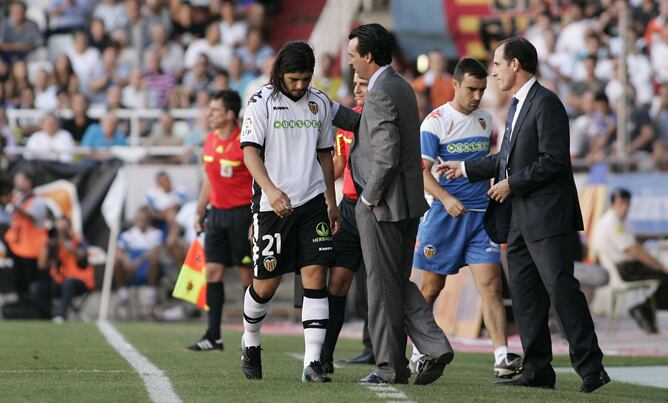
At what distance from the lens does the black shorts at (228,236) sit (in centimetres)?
1199

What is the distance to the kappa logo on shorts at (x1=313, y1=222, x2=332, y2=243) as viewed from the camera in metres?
8.53

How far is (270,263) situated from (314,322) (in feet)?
1.49

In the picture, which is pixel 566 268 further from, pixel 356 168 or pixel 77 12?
pixel 77 12

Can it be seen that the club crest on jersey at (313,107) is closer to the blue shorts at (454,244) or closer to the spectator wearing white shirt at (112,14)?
the blue shorts at (454,244)

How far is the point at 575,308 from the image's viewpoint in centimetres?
845

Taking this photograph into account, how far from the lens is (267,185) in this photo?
327 inches

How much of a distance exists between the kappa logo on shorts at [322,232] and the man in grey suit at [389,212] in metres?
0.21

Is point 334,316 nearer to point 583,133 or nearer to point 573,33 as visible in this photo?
point 583,133

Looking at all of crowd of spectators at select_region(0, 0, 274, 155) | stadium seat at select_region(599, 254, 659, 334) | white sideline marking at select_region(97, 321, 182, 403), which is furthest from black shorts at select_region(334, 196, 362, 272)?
crowd of spectators at select_region(0, 0, 274, 155)

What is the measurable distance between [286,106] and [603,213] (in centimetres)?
1105

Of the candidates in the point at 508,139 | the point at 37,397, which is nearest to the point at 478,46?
the point at 508,139

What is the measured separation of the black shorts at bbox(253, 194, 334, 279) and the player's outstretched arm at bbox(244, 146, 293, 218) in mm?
157

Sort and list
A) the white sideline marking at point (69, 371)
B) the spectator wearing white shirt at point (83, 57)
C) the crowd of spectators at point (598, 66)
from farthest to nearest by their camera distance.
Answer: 1. the spectator wearing white shirt at point (83, 57)
2. the crowd of spectators at point (598, 66)
3. the white sideline marking at point (69, 371)

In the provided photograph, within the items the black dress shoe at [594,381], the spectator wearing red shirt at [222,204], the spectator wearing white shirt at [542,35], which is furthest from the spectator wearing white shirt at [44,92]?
the black dress shoe at [594,381]
